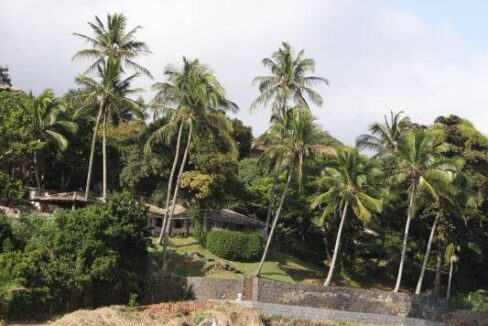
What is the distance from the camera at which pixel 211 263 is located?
46.4m

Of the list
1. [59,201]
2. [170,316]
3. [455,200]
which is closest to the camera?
[170,316]

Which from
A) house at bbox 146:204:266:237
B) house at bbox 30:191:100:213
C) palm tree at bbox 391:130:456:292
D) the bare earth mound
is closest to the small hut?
house at bbox 146:204:266:237

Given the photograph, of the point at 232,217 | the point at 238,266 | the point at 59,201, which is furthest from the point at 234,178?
the point at 59,201

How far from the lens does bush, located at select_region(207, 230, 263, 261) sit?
163ft

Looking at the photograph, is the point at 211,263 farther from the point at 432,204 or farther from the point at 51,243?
the point at 432,204

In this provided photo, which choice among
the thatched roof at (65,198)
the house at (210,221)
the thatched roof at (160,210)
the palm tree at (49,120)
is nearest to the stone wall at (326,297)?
the thatched roof at (65,198)

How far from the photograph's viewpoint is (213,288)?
3966 cm

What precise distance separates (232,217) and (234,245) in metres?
6.48

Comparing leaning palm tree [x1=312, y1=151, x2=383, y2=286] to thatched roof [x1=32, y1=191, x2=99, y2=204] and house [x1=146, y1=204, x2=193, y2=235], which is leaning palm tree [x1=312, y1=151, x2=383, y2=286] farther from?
thatched roof [x1=32, y1=191, x2=99, y2=204]

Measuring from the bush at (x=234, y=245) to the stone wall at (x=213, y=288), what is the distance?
943cm

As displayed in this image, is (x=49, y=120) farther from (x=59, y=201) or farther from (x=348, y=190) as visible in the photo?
(x=348, y=190)

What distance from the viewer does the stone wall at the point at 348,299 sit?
4088 cm

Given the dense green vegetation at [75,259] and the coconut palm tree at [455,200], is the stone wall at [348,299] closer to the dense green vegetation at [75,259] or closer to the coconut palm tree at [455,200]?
the coconut palm tree at [455,200]

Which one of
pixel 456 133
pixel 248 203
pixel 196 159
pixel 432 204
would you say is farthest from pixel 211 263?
pixel 456 133
